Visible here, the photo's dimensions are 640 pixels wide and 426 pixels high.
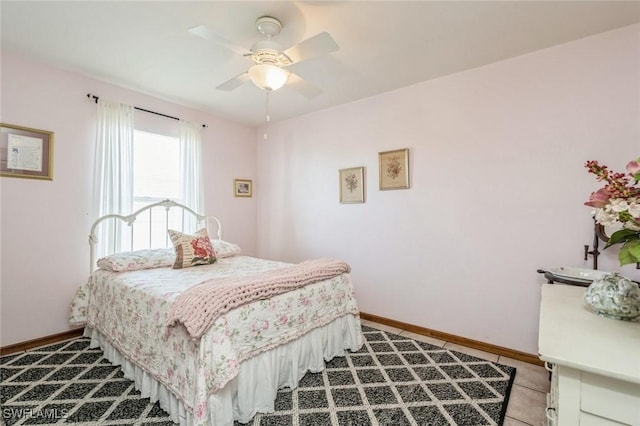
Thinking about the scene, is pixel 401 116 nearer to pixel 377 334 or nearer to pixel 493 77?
pixel 493 77

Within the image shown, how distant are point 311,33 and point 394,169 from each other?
159 centimetres

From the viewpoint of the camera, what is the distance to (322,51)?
5.88 ft

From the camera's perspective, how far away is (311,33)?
6.94ft

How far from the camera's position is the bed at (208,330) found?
1.55 metres

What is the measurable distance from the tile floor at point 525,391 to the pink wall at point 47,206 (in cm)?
362

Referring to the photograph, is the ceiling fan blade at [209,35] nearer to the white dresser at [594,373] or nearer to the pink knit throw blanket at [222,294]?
the pink knit throw blanket at [222,294]

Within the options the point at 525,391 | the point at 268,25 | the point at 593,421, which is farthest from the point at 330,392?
the point at 268,25

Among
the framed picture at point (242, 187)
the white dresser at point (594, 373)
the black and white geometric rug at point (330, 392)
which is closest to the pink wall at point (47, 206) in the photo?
the black and white geometric rug at point (330, 392)

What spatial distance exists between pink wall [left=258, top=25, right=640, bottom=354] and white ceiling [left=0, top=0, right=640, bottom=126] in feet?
0.82

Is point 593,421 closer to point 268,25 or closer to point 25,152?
point 268,25

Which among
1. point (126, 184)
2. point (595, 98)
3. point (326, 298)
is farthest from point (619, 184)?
point (126, 184)

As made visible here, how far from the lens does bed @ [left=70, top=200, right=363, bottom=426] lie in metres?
1.55

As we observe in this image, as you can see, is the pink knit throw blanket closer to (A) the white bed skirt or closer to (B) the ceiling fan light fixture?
(A) the white bed skirt

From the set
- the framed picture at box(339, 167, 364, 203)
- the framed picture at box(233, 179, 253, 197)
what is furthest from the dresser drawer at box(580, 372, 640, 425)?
the framed picture at box(233, 179, 253, 197)
